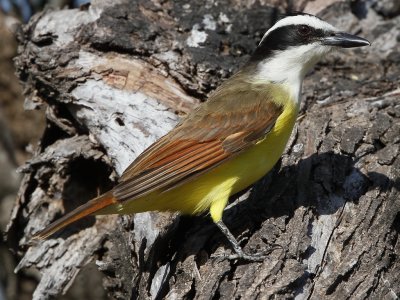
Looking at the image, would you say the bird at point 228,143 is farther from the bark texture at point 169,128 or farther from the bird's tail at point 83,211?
the bark texture at point 169,128

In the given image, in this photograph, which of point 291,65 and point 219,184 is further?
point 291,65

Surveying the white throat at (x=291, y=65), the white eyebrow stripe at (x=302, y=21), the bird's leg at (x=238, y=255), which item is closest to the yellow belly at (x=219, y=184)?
the bird's leg at (x=238, y=255)

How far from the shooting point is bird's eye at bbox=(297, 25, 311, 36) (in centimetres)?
602

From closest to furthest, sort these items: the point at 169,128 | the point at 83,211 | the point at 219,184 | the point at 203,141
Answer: the point at 83,211, the point at 219,184, the point at 203,141, the point at 169,128

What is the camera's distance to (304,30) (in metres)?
6.04

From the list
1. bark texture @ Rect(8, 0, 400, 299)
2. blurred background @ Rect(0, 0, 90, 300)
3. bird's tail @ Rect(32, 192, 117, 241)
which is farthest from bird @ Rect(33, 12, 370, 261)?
blurred background @ Rect(0, 0, 90, 300)

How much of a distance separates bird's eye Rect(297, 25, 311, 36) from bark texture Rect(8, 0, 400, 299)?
2.58 ft

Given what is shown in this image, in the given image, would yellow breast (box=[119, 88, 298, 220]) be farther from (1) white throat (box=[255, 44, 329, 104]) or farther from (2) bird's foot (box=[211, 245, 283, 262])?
(1) white throat (box=[255, 44, 329, 104])

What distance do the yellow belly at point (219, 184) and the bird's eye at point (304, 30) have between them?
96 centimetres

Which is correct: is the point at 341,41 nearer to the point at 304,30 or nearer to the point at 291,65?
the point at 304,30

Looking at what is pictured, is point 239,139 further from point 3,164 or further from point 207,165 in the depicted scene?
point 3,164

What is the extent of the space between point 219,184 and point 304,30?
153cm

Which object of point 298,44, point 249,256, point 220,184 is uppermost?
point 298,44

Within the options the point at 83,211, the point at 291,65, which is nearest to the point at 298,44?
the point at 291,65
